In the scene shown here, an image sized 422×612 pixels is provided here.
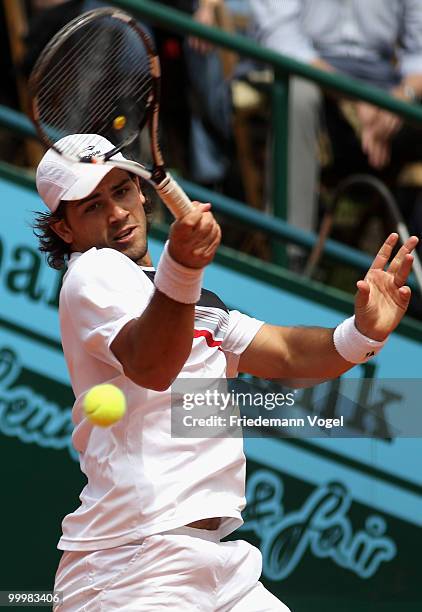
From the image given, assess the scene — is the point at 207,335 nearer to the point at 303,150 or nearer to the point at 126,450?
the point at 126,450

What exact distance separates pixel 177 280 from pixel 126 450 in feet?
1.65

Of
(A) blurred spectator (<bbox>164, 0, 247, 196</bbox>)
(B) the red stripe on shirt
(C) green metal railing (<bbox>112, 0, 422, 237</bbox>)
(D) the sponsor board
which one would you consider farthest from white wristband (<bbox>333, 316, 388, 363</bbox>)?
(A) blurred spectator (<bbox>164, 0, 247, 196</bbox>)

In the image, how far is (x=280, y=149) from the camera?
4.98 metres

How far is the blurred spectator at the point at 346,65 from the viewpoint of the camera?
5234 mm

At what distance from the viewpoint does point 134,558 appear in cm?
277

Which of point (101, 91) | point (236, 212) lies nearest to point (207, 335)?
point (101, 91)

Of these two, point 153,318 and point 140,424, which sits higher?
point 153,318

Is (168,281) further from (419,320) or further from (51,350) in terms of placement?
(419,320)

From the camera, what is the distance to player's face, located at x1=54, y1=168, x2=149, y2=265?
2.98 m

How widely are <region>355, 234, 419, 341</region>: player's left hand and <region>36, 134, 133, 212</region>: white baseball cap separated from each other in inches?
26.7

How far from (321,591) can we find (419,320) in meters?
1.37

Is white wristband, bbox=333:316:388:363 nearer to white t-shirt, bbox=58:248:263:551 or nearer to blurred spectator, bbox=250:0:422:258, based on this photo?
white t-shirt, bbox=58:248:263:551

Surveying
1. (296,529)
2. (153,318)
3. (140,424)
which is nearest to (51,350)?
(296,529)

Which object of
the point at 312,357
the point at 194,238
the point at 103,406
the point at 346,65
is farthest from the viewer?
the point at 346,65
